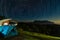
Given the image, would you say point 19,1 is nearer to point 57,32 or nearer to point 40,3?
point 40,3

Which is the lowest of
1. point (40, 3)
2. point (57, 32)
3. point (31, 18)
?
point (57, 32)

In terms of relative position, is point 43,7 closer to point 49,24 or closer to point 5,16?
point 49,24

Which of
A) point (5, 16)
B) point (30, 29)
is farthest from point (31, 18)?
point (5, 16)

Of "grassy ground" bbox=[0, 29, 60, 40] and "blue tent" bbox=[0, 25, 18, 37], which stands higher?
"blue tent" bbox=[0, 25, 18, 37]

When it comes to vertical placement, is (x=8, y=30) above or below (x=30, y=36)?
above

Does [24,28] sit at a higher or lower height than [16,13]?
lower

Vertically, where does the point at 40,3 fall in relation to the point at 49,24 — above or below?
above

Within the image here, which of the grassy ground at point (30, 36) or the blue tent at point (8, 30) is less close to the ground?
the blue tent at point (8, 30)

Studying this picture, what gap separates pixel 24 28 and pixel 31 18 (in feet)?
0.53

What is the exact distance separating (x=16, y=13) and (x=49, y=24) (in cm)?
47

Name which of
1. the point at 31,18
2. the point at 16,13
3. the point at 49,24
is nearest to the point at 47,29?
the point at 49,24

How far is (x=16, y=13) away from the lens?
10.2 ft

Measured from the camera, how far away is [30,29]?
3.05 m

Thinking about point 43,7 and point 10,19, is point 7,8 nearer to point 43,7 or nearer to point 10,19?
point 10,19
